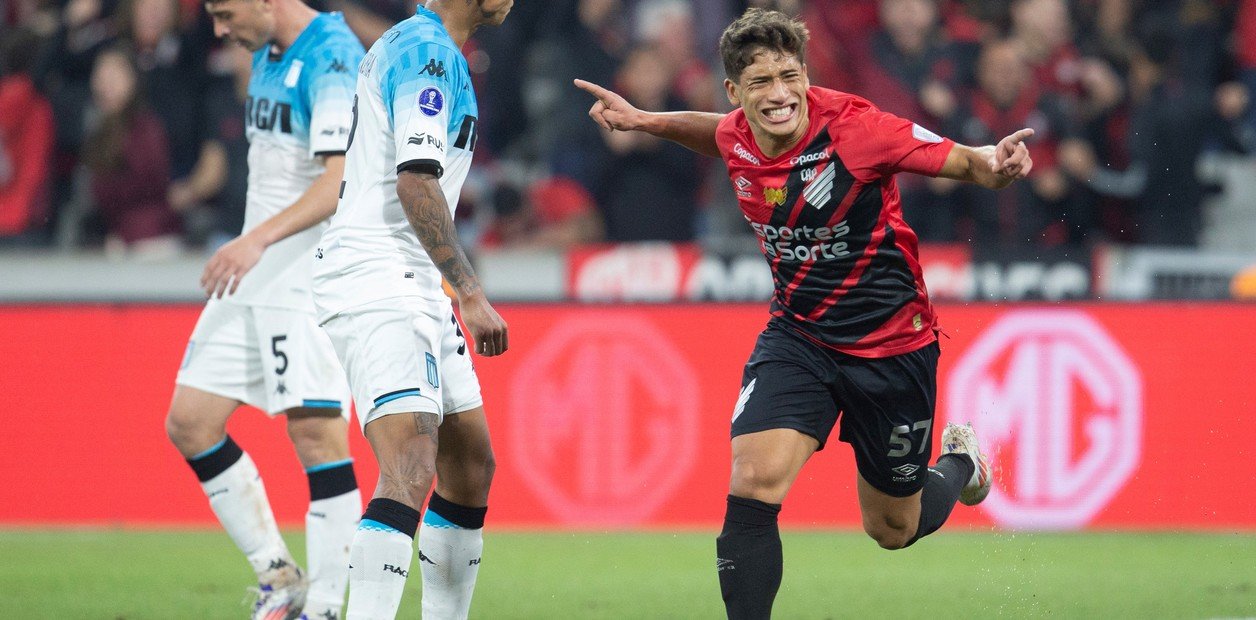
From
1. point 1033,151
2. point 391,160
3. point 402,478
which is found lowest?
point 402,478

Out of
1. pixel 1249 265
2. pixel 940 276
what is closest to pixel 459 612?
pixel 940 276

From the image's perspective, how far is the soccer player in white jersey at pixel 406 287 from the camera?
15.2 ft

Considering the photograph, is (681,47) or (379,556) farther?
(681,47)

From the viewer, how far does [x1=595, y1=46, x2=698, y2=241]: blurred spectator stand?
11.2m

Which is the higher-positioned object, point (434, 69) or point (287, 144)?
point (434, 69)

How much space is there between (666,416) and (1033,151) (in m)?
3.82

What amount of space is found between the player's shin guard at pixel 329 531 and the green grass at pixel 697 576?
2.13ft

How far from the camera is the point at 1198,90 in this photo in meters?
11.4

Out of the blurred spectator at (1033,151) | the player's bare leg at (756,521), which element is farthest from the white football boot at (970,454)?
the blurred spectator at (1033,151)

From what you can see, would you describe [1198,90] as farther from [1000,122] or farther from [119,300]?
[119,300]

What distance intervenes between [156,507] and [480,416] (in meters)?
4.76

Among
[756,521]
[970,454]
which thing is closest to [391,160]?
[756,521]

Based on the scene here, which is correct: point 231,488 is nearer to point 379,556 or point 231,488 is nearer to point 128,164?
point 379,556

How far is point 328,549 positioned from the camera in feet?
19.1
